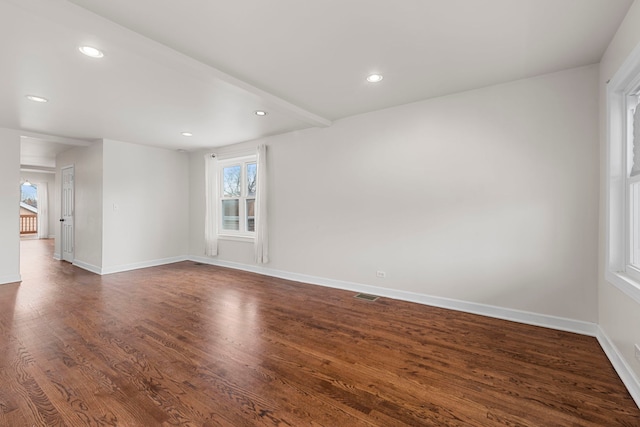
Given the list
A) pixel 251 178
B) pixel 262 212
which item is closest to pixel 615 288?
pixel 262 212

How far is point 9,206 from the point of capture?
4.69m

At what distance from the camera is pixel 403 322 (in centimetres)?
311

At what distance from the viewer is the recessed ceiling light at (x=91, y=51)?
91.0 inches

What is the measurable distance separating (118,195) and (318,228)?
13.0 ft

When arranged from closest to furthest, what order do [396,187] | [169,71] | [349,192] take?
[169,71]
[396,187]
[349,192]

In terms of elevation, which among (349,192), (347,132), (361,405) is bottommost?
(361,405)

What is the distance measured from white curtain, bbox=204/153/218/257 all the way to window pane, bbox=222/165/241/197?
19 cm

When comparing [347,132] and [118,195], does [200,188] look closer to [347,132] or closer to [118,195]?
[118,195]

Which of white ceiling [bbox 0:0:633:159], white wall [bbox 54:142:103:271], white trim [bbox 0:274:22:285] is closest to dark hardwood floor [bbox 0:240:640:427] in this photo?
→ white trim [bbox 0:274:22:285]

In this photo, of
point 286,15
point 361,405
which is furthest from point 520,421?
point 286,15

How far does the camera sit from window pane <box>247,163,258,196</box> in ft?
18.7

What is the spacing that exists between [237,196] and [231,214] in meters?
0.43

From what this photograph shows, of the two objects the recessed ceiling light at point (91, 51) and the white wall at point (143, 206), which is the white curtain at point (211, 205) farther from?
the recessed ceiling light at point (91, 51)

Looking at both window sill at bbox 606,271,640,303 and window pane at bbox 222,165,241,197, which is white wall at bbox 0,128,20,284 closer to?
window pane at bbox 222,165,241,197
